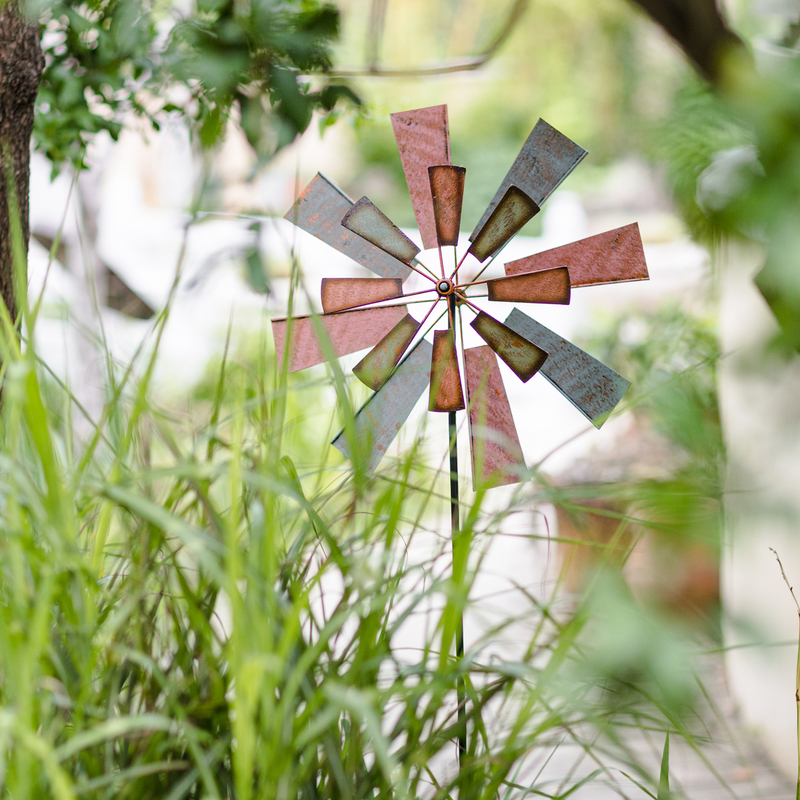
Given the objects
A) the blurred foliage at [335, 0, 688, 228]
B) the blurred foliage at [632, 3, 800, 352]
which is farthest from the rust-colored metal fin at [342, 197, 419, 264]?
the blurred foliage at [335, 0, 688, 228]

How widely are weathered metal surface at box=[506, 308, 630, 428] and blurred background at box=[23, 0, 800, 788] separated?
0.04 meters

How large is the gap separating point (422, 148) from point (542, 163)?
0.38 feet

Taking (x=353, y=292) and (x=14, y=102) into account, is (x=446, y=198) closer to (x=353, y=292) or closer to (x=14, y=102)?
(x=353, y=292)

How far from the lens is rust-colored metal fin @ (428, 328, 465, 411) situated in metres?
0.62

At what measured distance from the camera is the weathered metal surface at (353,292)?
2.12 ft

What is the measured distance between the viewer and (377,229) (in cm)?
63

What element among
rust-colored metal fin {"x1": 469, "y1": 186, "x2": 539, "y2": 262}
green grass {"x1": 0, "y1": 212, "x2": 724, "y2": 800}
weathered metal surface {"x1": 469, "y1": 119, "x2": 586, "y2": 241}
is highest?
weathered metal surface {"x1": 469, "y1": 119, "x2": 586, "y2": 241}

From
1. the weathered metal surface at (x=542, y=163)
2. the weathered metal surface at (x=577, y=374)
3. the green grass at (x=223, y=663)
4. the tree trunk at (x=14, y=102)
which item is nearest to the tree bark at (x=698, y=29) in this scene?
the weathered metal surface at (x=542, y=163)

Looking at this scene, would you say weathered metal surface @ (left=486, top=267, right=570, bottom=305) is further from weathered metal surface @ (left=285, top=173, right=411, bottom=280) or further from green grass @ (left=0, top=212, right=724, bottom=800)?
green grass @ (left=0, top=212, right=724, bottom=800)

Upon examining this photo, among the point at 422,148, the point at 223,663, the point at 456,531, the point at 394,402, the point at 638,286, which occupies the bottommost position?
the point at 223,663

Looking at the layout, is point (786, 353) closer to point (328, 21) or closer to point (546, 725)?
point (546, 725)

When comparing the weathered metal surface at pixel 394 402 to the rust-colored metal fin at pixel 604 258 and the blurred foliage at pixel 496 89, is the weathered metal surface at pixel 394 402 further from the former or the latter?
the blurred foliage at pixel 496 89

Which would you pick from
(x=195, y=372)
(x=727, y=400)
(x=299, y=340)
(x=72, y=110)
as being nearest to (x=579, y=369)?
(x=299, y=340)

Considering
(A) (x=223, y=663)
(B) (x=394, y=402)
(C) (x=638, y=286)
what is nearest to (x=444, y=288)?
(B) (x=394, y=402)
